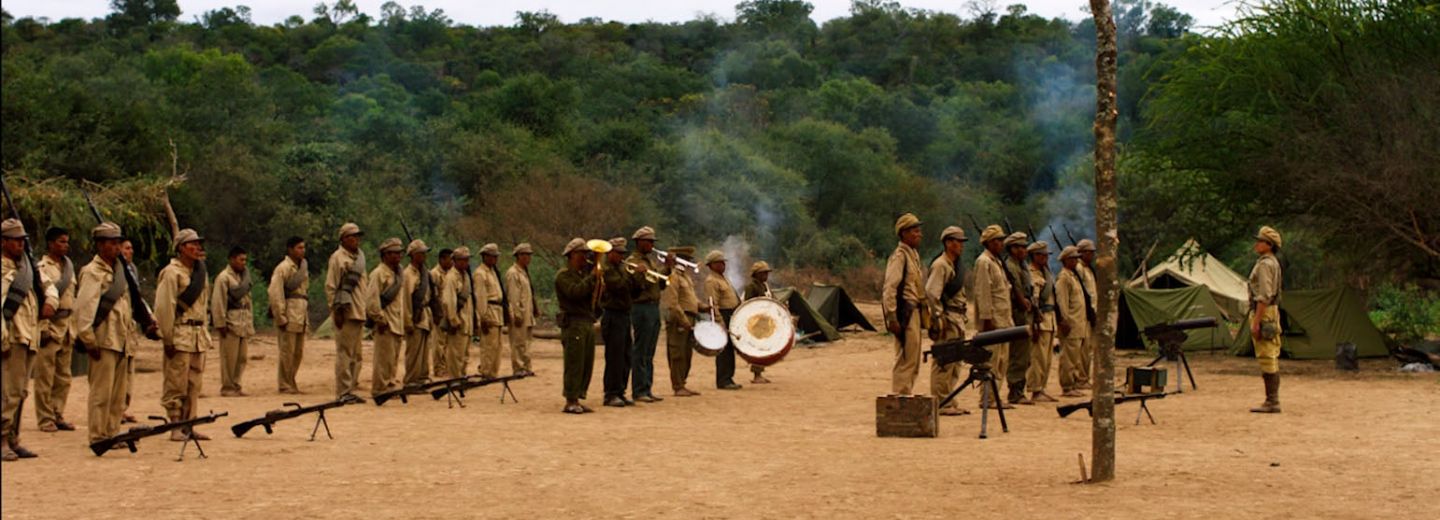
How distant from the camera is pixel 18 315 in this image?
10.9 m

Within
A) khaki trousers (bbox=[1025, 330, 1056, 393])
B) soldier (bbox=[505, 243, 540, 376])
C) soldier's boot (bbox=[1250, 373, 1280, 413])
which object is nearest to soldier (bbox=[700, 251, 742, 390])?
soldier (bbox=[505, 243, 540, 376])

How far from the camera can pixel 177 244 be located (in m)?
12.9

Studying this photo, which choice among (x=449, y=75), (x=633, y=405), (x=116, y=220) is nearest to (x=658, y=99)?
(x=449, y=75)

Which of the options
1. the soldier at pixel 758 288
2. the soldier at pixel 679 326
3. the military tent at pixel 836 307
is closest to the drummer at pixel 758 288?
the soldier at pixel 758 288

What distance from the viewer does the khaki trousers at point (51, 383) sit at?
12758 mm

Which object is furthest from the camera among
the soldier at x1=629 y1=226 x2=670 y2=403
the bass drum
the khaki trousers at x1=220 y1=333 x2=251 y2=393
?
the bass drum

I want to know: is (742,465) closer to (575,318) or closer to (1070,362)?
(575,318)

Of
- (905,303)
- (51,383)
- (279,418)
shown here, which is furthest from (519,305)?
(279,418)

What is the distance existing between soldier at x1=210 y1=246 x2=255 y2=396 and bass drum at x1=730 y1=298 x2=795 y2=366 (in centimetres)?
525

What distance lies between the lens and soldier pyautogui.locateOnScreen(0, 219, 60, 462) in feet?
34.3

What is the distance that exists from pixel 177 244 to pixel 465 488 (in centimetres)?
455

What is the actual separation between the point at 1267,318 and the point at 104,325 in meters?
10.3

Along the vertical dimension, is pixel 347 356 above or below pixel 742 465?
above

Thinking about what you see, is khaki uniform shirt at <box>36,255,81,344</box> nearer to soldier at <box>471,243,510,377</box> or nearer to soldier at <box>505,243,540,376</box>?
soldier at <box>471,243,510,377</box>
